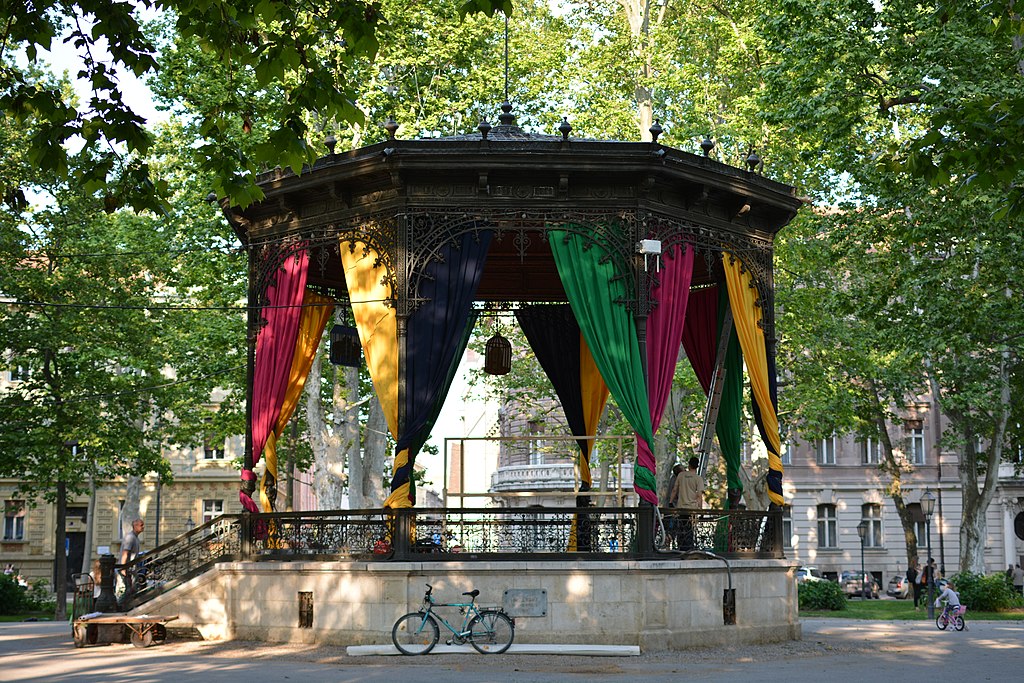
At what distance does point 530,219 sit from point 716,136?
17221 mm

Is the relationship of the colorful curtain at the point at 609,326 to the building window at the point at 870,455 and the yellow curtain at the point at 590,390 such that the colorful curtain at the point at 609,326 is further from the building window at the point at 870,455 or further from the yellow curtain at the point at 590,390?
the building window at the point at 870,455

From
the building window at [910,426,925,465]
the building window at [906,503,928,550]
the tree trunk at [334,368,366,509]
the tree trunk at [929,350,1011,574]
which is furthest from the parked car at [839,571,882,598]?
the tree trunk at [334,368,366,509]

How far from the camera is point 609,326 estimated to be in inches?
666

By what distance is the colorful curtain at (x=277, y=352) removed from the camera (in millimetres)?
18625

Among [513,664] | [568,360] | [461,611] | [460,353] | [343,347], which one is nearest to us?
[513,664]

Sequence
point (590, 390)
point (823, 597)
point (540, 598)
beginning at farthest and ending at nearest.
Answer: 1. point (823, 597)
2. point (590, 390)
3. point (540, 598)

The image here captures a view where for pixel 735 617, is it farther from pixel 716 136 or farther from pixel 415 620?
pixel 716 136

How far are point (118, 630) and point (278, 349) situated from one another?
193 inches

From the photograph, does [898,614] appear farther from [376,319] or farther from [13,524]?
[13,524]

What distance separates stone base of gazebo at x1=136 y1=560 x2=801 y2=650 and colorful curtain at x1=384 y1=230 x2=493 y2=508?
4.29 ft

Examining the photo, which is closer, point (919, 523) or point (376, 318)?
point (376, 318)

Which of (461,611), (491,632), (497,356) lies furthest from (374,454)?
(491,632)

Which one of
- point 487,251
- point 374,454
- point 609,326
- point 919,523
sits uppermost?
point 487,251

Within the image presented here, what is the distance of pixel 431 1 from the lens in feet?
108
